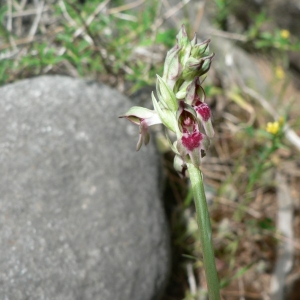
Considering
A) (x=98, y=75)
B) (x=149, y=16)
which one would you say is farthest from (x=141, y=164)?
(x=149, y=16)

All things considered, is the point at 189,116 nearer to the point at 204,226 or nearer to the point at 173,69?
the point at 173,69

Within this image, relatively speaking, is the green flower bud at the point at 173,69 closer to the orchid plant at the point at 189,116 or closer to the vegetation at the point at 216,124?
the orchid plant at the point at 189,116

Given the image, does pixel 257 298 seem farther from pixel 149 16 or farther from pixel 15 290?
pixel 149 16

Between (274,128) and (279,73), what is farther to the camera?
(279,73)

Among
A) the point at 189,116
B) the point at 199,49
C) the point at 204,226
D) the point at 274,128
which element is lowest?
the point at 274,128

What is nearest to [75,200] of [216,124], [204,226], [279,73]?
[204,226]

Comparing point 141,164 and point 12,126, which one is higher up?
point 12,126

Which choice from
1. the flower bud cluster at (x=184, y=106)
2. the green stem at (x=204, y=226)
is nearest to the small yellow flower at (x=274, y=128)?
the flower bud cluster at (x=184, y=106)
